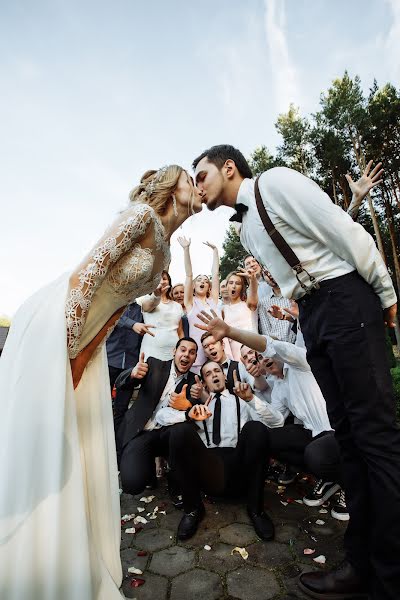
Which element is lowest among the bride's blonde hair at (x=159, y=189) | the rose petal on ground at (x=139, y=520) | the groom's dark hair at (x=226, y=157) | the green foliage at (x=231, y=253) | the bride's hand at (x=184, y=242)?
the rose petal on ground at (x=139, y=520)

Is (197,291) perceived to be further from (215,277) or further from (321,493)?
(321,493)

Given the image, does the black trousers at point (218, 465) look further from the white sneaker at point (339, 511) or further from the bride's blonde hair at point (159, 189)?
the bride's blonde hair at point (159, 189)

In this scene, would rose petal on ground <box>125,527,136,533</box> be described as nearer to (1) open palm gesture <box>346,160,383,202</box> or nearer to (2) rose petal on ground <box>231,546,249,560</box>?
(2) rose petal on ground <box>231,546,249,560</box>

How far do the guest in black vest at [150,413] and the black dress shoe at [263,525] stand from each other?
3.04 feet

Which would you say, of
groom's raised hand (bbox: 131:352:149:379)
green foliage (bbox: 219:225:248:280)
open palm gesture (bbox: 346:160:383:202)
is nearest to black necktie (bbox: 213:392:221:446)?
groom's raised hand (bbox: 131:352:149:379)

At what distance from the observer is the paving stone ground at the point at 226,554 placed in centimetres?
217

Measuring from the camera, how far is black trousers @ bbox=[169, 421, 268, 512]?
2.95m

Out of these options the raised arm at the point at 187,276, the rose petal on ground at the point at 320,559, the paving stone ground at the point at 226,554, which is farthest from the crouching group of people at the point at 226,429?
the raised arm at the point at 187,276

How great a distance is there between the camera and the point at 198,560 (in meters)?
2.48

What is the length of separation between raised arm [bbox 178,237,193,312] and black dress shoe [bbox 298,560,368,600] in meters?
3.81

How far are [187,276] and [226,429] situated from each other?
2875mm

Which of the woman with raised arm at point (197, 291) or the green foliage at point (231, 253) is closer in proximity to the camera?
the woman with raised arm at point (197, 291)

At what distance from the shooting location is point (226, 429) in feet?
11.2

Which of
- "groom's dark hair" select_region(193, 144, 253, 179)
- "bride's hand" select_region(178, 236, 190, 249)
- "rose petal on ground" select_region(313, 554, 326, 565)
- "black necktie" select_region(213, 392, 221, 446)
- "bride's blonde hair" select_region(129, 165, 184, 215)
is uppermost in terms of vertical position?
"bride's hand" select_region(178, 236, 190, 249)
